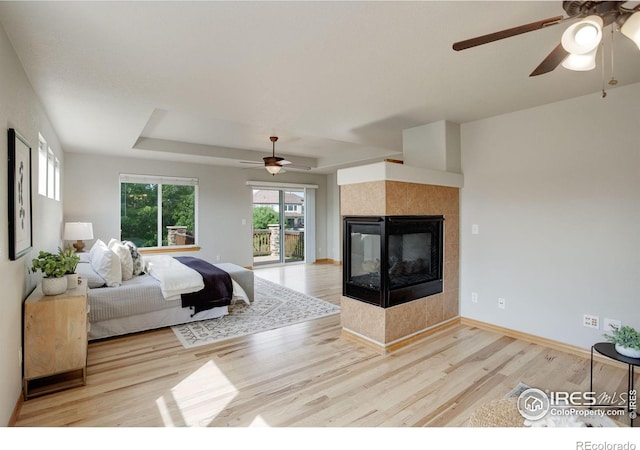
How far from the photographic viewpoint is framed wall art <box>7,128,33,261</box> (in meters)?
1.95

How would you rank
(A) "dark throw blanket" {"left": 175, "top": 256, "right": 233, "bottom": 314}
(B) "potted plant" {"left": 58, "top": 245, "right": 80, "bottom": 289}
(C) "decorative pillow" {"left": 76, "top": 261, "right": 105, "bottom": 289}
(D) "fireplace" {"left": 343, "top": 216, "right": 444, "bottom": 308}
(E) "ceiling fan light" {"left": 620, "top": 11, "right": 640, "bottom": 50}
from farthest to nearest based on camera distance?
(A) "dark throw blanket" {"left": 175, "top": 256, "right": 233, "bottom": 314} < (C) "decorative pillow" {"left": 76, "top": 261, "right": 105, "bottom": 289} < (D) "fireplace" {"left": 343, "top": 216, "right": 444, "bottom": 308} < (B) "potted plant" {"left": 58, "top": 245, "right": 80, "bottom": 289} < (E) "ceiling fan light" {"left": 620, "top": 11, "right": 640, "bottom": 50}

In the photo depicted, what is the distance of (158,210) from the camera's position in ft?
21.3

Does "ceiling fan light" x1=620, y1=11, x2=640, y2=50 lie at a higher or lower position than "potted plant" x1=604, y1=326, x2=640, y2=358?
higher

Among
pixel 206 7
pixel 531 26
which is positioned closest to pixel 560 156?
pixel 531 26

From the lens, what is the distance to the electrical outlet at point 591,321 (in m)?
2.98

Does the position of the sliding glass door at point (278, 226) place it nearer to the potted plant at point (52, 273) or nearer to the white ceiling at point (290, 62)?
the white ceiling at point (290, 62)

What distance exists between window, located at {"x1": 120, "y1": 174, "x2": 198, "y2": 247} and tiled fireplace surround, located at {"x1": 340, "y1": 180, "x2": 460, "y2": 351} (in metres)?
4.42

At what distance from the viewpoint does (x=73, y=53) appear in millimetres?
2164

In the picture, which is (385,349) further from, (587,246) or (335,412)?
(587,246)

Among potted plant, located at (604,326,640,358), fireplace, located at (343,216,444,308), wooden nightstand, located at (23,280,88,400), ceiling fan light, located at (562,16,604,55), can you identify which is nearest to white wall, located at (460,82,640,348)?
fireplace, located at (343,216,444,308)

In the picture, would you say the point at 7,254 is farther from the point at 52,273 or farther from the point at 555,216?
the point at 555,216

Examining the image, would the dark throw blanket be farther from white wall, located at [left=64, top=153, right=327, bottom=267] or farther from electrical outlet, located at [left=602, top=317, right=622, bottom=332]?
electrical outlet, located at [left=602, top=317, right=622, bottom=332]

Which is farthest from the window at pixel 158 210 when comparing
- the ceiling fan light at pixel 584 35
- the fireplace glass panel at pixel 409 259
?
the ceiling fan light at pixel 584 35
